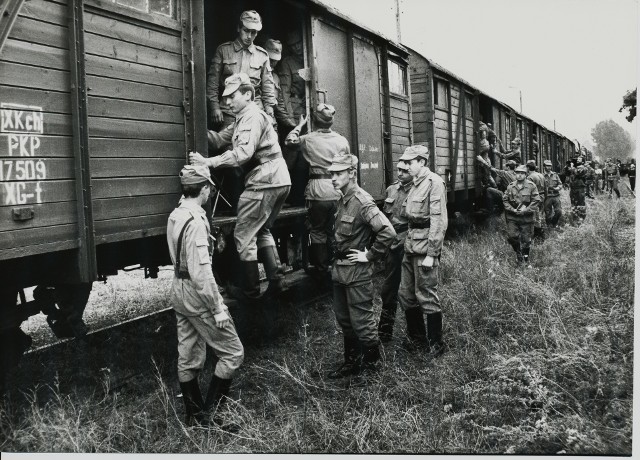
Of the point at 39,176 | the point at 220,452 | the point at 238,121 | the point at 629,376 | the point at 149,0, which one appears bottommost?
the point at 220,452

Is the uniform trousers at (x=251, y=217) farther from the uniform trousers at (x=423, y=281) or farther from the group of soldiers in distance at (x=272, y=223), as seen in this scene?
the uniform trousers at (x=423, y=281)

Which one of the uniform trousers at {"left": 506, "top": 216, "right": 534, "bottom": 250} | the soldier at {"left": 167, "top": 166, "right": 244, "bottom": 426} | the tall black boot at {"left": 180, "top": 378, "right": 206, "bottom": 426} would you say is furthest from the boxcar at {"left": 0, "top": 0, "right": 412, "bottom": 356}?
the uniform trousers at {"left": 506, "top": 216, "right": 534, "bottom": 250}

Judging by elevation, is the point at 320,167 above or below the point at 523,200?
above

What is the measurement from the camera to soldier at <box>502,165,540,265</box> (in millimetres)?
9211

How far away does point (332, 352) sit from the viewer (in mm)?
5359

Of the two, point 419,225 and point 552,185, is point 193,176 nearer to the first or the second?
point 419,225

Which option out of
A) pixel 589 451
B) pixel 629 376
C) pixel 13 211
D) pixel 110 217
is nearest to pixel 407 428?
pixel 589 451

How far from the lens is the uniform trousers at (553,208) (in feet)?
40.6

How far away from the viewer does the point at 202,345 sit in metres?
3.81

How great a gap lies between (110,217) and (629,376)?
3.43m

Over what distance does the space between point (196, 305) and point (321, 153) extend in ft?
9.23

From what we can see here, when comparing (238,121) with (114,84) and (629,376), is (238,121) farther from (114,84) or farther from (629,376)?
(629,376)

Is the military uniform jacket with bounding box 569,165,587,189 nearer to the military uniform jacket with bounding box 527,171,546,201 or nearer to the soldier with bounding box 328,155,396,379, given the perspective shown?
the military uniform jacket with bounding box 527,171,546,201

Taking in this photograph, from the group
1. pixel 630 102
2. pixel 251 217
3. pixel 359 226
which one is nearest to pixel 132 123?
pixel 251 217
